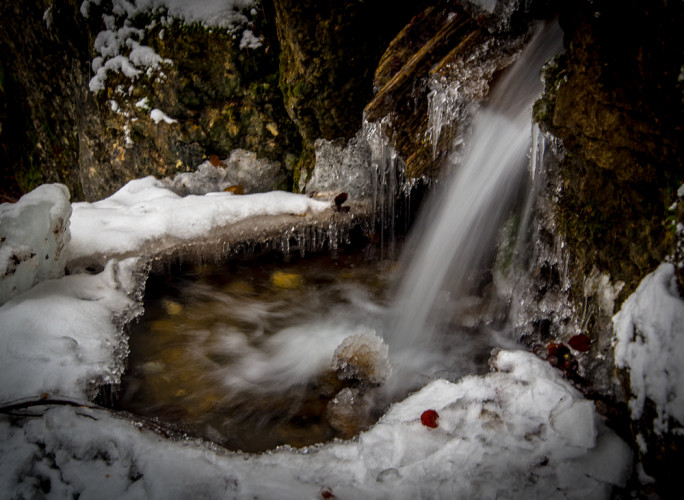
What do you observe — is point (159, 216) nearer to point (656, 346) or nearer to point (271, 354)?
point (271, 354)

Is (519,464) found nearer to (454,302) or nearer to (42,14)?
(454,302)

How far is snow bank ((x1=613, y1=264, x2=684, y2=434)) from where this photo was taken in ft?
4.75

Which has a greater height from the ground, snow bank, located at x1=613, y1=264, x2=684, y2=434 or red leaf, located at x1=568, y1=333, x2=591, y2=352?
snow bank, located at x1=613, y1=264, x2=684, y2=434

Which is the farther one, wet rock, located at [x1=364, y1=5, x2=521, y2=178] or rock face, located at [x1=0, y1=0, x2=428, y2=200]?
rock face, located at [x1=0, y1=0, x2=428, y2=200]

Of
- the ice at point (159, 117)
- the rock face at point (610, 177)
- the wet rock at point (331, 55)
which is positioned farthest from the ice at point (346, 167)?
the rock face at point (610, 177)

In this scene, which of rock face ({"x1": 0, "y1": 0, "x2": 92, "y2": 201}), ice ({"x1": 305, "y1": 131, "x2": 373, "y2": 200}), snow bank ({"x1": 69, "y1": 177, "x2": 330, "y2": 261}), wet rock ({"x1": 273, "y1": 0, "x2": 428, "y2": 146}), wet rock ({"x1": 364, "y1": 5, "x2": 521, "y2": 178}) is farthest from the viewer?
rock face ({"x1": 0, "y1": 0, "x2": 92, "y2": 201})

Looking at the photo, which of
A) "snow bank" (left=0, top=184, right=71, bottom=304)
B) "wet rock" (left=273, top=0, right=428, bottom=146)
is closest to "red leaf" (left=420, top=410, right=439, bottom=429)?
"snow bank" (left=0, top=184, right=71, bottom=304)

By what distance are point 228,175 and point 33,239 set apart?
263 centimetres

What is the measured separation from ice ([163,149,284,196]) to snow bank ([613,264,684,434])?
4535mm

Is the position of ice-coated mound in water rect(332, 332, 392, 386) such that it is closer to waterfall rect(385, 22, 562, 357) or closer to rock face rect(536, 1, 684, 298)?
waterfall rect(385, 22, 562, 357)

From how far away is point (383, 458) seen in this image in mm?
1978

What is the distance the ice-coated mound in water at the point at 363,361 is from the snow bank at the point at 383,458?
0.69 metres

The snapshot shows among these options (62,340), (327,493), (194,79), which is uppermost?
(194,79)

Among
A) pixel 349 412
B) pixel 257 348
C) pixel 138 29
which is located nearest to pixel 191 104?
pixel 138 29
